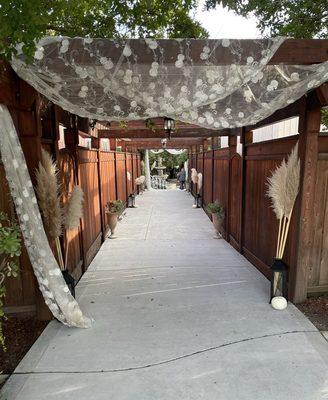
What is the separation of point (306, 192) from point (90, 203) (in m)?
3.70

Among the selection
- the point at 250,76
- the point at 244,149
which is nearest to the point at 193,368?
the point at 250,76

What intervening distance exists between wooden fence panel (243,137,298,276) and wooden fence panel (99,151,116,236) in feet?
10.5

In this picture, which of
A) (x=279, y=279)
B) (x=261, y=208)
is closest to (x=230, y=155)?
(x=261, y=208)

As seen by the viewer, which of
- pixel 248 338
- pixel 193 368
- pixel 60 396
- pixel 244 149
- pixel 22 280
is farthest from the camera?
pixel 244 149

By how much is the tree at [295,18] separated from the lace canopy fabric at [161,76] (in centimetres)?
193

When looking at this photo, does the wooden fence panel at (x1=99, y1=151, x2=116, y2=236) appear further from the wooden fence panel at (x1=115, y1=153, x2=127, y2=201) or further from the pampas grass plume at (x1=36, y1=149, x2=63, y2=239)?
the pampas grass plume at (x1=36, y1=149, x2=63, y2=239)

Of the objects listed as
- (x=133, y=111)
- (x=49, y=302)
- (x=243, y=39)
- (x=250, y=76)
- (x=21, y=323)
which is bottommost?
(x=21, y=323)

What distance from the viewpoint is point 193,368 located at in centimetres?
236

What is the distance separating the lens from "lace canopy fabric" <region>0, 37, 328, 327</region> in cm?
237

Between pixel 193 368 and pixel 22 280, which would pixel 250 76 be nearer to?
pixel 193 368

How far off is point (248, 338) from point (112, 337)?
129cm

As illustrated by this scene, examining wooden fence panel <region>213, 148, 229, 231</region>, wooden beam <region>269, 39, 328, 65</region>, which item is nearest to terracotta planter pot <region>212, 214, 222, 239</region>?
wooden fence panel <region>213, 148, 229, 231</region>

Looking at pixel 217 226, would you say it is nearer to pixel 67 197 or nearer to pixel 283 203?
pixel 283 203

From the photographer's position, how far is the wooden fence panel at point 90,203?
4848 millimetres
